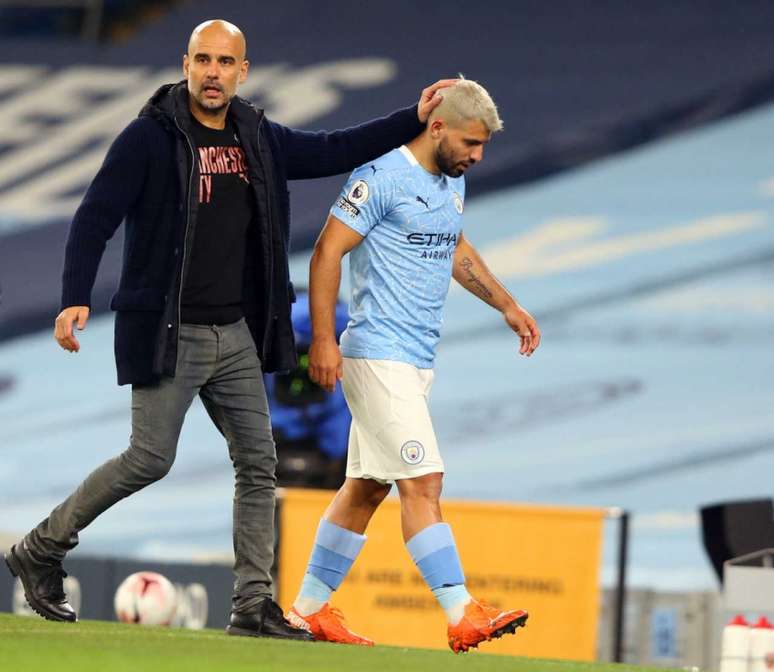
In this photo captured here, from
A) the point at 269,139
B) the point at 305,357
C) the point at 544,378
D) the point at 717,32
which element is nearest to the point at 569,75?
the point at 717,32

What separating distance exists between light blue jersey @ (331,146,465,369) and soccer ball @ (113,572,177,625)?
2.04m

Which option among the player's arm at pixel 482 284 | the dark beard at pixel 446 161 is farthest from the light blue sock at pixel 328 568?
the dark beard at pixel 446 161

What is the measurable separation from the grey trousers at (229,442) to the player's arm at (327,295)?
0.66 feet

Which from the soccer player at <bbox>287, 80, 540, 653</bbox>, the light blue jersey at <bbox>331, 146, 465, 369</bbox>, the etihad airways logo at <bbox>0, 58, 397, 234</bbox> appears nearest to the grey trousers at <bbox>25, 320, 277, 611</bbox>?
the soccer player at <bbox>287, 80, 540, 653</bbox>

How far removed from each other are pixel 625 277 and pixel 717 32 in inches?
86.4

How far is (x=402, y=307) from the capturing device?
5.10m

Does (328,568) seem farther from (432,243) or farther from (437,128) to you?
(437,128)

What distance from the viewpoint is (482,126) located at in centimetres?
508

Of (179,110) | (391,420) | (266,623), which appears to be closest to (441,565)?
(391,420)

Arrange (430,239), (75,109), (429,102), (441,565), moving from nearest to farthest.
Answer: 1. (441,565)
2. (430,239)
3. (429,102)
4. (75,109)

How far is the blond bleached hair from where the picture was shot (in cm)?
508

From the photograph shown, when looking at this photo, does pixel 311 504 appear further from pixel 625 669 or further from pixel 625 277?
pixel 625 277

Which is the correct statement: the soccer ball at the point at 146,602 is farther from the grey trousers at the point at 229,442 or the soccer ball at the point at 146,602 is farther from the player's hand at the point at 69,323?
the player's hand at the point at 69,323

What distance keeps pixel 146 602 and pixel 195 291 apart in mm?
2165
